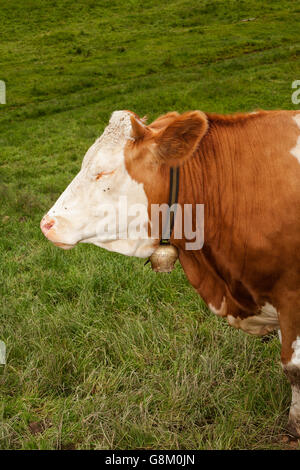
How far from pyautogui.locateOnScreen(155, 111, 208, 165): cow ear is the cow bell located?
508mm

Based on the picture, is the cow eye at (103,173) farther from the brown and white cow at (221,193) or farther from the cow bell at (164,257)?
the cow bell at (164,257)

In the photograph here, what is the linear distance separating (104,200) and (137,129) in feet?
1.38

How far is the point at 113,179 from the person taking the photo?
8.59 feet

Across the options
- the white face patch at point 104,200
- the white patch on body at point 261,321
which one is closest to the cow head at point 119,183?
the white face patch at point 104,200

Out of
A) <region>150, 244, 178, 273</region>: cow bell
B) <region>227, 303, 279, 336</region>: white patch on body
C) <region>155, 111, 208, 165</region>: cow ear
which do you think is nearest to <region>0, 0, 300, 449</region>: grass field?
<region>227, 303, 279, 336</region>: white patch on body

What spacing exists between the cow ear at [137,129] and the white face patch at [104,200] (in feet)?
0.14

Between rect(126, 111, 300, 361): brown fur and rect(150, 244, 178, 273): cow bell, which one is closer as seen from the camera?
rect(126, 111, 300, 361): brown fur

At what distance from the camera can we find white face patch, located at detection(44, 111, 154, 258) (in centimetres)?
260

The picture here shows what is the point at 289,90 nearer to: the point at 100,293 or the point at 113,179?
the point at 100,293

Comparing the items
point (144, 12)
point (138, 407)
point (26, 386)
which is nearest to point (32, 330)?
point (26, 386)

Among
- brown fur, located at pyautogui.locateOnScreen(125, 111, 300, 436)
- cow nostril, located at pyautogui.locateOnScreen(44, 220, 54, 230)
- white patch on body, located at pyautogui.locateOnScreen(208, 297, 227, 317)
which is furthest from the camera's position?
white patch on body, located at pyautogui.locateOnScreen(208, 297, 227, 317)

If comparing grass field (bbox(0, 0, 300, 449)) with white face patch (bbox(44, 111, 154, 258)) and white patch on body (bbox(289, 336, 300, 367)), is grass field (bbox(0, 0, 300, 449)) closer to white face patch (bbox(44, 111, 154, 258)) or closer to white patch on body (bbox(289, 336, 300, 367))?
white patch on body (bbox(289, 336, 300, 367))

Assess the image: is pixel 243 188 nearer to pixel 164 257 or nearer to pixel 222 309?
pixel 164 257

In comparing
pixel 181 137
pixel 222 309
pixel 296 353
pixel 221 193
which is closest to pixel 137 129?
pixel 181 137
